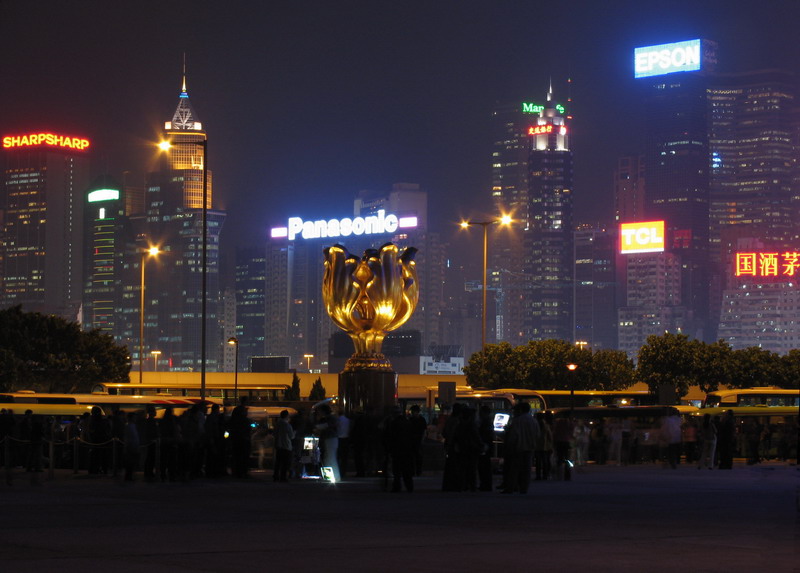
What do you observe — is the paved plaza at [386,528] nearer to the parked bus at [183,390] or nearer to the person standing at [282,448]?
the person standing at [282,448]

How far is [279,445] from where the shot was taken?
93.3ft

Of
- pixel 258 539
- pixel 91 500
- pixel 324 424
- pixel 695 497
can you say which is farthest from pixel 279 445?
pixel 258 539

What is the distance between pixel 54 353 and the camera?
276 feet

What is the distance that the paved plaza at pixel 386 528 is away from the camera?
13664 millimetres

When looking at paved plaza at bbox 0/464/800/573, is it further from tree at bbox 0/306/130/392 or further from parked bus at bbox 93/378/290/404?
tree at bbox 0/306/130/392

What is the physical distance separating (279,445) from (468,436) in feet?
16.5

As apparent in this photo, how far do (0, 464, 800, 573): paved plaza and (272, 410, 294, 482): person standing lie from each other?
134 centimetres

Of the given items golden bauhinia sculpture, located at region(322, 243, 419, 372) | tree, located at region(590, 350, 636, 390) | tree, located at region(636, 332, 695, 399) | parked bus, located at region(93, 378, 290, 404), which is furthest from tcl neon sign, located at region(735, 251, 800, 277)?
A: golden bauhinia sculpture, located at region(322, 243, 419, 372)

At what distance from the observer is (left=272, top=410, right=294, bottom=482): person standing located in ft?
92.9

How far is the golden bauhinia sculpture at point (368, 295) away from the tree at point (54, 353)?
4304 cm

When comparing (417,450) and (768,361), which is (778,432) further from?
(768,361)

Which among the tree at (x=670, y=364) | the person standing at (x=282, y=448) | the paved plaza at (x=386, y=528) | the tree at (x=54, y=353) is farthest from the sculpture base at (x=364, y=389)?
Answer: the tree at (x=670, y=364)

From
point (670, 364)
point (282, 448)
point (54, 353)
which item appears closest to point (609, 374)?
point (670, 364)

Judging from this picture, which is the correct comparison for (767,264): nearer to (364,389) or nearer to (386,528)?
(364,389)
